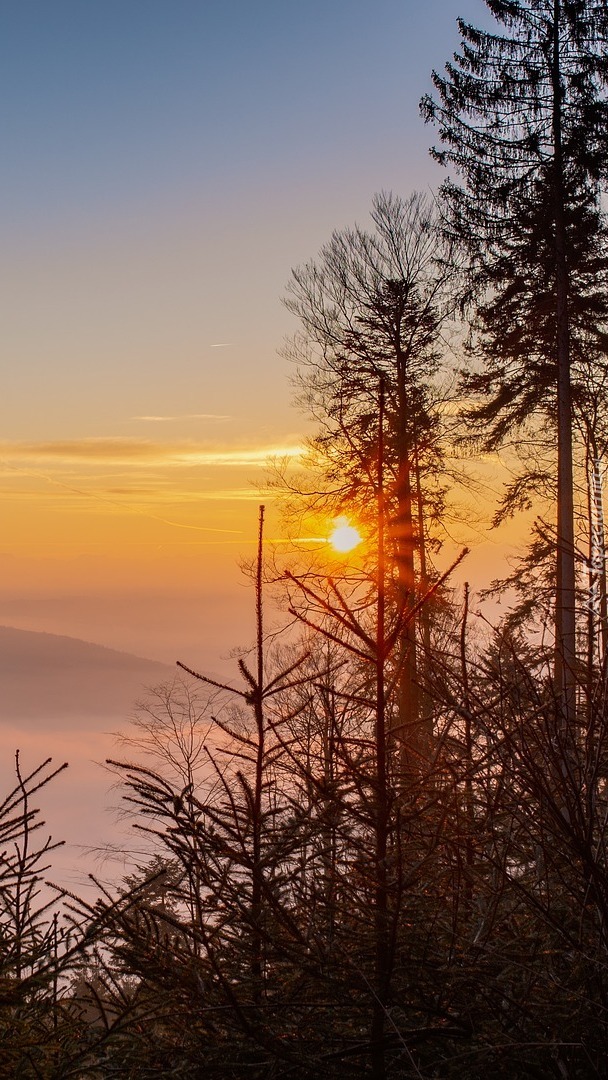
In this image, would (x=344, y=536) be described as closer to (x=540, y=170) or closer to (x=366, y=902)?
(x=540, y=170)

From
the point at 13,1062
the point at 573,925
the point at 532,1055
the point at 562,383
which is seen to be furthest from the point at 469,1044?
the point at 562,383

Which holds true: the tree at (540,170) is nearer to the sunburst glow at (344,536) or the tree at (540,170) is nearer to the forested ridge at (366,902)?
the sunburst glow at (344,536)

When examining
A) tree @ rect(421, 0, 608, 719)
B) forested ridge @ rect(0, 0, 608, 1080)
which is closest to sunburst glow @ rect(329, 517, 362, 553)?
tree @ rect(421, 0, 608, 719)

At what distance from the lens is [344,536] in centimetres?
2008

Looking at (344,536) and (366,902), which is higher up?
(344,536)

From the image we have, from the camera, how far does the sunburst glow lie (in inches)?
780

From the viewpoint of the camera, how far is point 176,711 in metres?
22.1

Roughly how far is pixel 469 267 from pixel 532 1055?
16154 mm

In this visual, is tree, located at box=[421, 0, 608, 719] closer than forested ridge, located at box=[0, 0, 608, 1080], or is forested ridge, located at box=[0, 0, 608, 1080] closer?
forested ridge, located at box=[0, 0, 608, 1080]

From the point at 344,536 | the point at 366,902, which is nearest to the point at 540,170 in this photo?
the point at 344,536

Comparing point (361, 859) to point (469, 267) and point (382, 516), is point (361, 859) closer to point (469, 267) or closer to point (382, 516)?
point (382, 516)

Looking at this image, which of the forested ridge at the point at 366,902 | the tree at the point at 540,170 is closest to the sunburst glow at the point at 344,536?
the tree at the point at 540,170

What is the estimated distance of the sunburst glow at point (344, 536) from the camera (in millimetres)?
19812

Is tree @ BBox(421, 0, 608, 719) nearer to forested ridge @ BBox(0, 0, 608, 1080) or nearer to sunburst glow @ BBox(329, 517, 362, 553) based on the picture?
sunburst glow @ BBox(329, 517, 362, 553)
